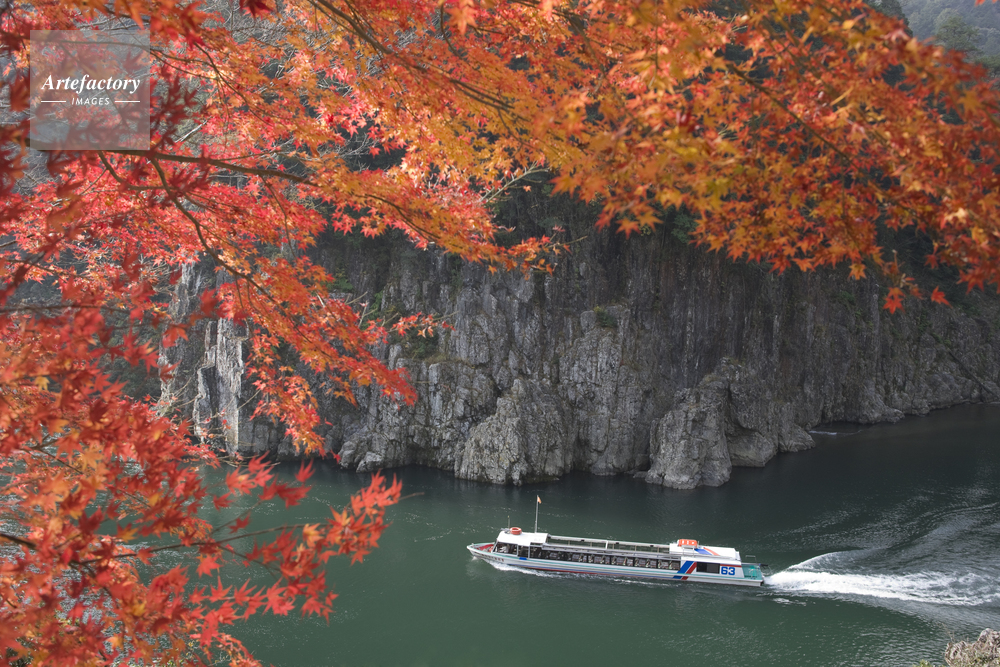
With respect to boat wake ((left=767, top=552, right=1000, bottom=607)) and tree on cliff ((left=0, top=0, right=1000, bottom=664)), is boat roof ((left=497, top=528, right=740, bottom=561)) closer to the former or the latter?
boat wake ((left=767, top=552, right=1000, bottom=607))

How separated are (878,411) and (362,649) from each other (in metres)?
30.5

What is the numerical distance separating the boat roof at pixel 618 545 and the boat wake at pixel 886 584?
145 cm

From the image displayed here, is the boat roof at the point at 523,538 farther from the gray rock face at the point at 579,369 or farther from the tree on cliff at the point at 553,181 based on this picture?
the tree on cliff at the point at 553,181

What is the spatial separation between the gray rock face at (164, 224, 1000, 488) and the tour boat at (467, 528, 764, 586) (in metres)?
5.58

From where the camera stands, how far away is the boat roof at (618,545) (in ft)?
51.1

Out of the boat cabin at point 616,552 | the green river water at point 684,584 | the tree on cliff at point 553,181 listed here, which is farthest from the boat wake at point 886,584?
the tree on cliff at point 553,181

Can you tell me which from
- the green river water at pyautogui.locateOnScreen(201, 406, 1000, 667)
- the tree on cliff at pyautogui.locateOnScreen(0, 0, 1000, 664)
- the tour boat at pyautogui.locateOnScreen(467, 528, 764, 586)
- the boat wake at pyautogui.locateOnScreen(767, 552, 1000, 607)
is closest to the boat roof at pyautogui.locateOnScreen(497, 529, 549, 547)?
the tour boat at pyautogui.locateOnScreen(467, 528, 764, 586)

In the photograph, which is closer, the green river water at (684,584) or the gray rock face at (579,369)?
the green river water at (684,584)

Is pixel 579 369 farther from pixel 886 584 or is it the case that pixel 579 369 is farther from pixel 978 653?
Result: pixel 978 653

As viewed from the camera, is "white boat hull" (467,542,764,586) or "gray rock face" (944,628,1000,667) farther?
"white boat hull" (467,542,764,586)

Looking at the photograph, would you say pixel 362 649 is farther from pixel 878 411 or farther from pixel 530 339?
pixel 878 411

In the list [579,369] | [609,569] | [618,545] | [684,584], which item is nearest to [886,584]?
[684,584]

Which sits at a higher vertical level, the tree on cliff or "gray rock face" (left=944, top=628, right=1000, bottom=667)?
the tree on cliff

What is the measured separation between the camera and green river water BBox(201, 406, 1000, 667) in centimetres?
1212
